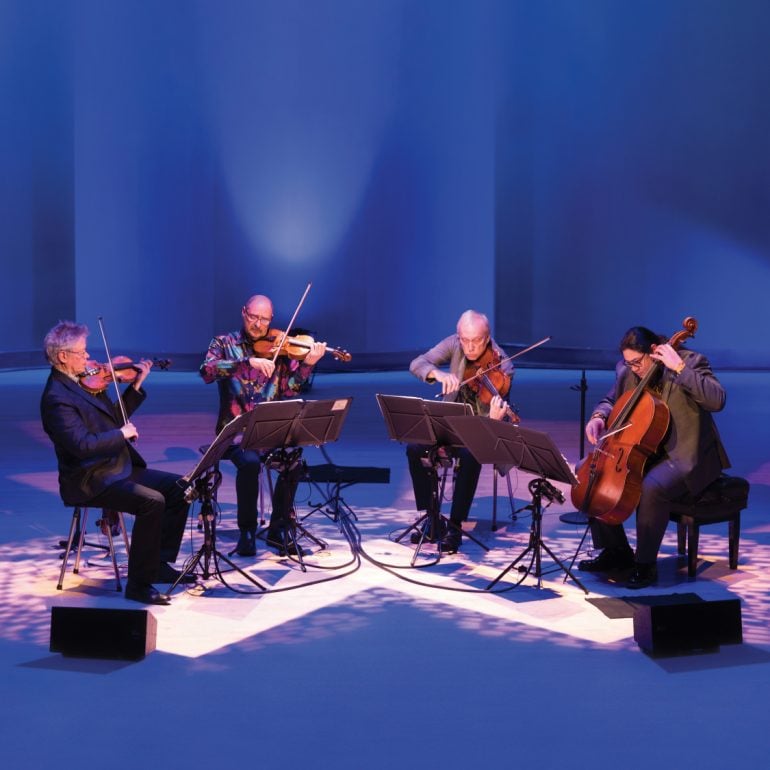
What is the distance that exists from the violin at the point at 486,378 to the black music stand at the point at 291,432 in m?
0.83

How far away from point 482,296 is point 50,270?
19.0 feet

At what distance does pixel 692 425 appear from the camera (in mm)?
4457

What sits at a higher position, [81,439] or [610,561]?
[81,439]

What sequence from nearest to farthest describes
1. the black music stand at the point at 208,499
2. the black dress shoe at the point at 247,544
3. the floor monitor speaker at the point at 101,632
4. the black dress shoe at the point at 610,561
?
the floor monitor speaker at the point at 101,632 < the black music stand at the point at 208,499 < the black dress shoe at the point at 610,561 < the black dress shoe at the point at 247,544

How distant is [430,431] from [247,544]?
3.27ft

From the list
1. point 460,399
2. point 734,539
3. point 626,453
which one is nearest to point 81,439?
point 460,399

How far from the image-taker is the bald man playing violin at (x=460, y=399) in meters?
5.01

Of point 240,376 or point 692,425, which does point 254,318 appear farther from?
point 692,425

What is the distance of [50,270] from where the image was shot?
14.1m

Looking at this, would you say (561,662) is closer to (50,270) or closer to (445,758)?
(445,758)

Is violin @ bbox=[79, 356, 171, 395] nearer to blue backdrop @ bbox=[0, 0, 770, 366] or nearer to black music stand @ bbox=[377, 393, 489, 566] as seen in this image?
black music stand @ bbox=[377, 393, 489, 566]

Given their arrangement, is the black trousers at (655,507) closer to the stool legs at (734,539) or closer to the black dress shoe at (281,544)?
the stool legs at (734,539)

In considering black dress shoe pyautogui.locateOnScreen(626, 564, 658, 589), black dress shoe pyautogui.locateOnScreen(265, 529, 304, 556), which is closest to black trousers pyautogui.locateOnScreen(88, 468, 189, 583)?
black dress shoe pyautogui.locateOnScreen(265, 529, 304, 556)

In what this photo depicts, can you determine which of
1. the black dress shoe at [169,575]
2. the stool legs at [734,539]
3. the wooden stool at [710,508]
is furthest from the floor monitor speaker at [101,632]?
the stool legs at [734,539]
